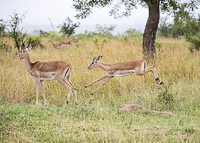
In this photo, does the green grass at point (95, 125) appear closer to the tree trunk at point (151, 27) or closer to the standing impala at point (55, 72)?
the standing impala at point (55, 72)

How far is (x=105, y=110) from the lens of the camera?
615 centimetres

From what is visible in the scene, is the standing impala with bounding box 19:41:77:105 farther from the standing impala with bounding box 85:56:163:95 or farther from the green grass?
the green grass

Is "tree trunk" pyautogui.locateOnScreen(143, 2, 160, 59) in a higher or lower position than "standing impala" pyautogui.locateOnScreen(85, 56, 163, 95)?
higher

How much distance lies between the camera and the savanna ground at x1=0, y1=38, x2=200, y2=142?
454cm

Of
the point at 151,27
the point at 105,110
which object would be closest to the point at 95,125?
the point at 105,110

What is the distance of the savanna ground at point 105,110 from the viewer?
14.9 feet

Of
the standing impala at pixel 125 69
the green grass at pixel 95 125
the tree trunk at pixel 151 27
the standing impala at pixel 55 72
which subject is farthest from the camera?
the tree trunk at pixel 151 27

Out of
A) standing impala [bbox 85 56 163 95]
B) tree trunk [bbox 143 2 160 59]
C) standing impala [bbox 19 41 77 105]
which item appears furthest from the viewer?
tree trunk [bbox 143 2 160 59]

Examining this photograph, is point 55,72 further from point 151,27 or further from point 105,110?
point 151,27

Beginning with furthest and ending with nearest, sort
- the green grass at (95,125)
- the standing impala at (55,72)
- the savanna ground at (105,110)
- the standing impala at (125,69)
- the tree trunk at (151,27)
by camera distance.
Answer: the tree trunk at (151,27), the standing impala at (125,69), the standing impala at (55,72), the savanna ground at (105,110), the green grass at (95,125)

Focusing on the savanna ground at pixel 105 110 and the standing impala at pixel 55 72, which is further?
the standing impala at pixel 55 72

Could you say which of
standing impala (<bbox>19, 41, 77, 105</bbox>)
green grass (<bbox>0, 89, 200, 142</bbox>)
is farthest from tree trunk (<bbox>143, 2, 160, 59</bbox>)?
green grass (<bbox>0, 89, 200, 142</bbox>)

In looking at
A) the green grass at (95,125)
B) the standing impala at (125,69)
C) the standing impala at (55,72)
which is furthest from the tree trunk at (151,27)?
the green grass at (95,125)

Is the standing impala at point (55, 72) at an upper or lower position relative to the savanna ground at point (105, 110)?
upper
